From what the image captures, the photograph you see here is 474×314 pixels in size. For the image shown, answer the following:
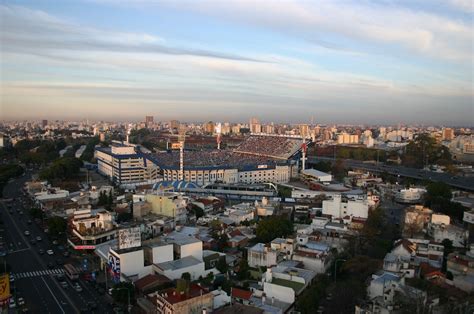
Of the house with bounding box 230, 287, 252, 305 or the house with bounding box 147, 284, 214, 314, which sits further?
the house with bounding box 230, 287, 252, 305

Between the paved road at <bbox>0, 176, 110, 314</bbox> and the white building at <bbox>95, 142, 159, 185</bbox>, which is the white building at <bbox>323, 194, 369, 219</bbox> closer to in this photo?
the paved road at <bbox>0, 176, 110, 314</bbox>

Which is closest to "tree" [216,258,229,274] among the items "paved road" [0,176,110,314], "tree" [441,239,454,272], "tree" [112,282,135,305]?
"tree" [112,282,135,305]

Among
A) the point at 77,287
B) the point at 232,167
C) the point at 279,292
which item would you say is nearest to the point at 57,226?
the point at 77,287

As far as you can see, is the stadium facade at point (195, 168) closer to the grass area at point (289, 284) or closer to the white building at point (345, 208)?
the white building at point (345, 208)

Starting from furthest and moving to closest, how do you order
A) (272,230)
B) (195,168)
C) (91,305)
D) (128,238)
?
1. (195,168)
2. (272,230)
3. (128,238)
4. (91,305)

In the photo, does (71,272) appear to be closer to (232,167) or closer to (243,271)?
(243,271)

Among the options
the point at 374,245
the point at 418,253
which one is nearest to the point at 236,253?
the point at 374,245

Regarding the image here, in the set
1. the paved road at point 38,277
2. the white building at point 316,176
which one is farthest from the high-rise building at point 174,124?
the paved road at point 38,277
